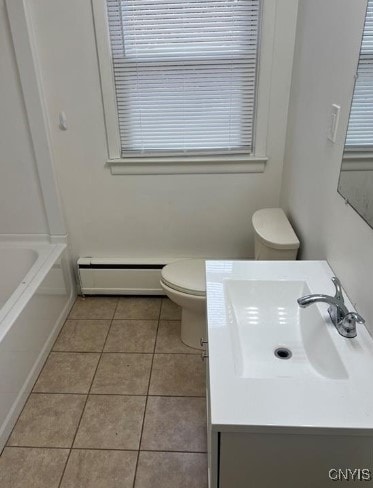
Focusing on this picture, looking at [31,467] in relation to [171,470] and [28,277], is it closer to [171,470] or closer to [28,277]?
[171,470]

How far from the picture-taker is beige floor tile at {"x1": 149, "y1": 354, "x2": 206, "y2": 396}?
1841 mm

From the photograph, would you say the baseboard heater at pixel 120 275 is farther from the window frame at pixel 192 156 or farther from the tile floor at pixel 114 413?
the window frame at pixel 192 156

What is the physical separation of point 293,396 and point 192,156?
5.36 ft

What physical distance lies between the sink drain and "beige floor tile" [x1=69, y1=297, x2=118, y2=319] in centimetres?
145

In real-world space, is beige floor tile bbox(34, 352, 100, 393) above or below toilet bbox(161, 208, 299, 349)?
below

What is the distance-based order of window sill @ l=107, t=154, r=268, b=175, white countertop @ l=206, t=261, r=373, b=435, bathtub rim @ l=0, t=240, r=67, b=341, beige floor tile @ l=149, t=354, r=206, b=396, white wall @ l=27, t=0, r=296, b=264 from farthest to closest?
1. window sill @ l=107, t=154, r=268, b=175
2. white wall @ l=27, t=0, r=296, b=264
3. beige floor tile @ l=149, t=354, r=206, b=396
4. bathtub rim @ l=0, t=240, r=67, b=341
5. white countertop @ l=206, t=261, r=373, b=435

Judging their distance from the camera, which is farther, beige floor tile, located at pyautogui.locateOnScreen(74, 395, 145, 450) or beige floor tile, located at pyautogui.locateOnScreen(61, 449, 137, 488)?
beige floor tile, located at pyautogui.locateOnScreen(74, 395, 145, 450)

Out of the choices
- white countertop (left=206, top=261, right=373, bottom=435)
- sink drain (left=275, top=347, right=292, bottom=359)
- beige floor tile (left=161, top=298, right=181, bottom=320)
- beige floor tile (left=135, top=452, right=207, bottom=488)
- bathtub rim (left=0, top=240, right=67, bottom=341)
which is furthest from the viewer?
beige floor tile (left=161, top=298, right=181, bottom=320)

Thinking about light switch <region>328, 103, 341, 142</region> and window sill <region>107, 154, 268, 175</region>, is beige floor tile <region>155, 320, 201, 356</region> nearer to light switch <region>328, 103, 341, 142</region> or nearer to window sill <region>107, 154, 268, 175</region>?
window sill <region>107, 154, 268, 175</region>

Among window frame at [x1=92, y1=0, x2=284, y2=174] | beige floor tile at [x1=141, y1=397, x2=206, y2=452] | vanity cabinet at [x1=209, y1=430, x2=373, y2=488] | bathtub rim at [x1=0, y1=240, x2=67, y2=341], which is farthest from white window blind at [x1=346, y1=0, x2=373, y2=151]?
bathtub rim at [x1=0, y1=240, x2=67, y2=341]

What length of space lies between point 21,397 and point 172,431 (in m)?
0.74

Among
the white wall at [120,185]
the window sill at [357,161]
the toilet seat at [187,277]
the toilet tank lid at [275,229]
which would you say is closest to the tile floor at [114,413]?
the toilet seat at [187,277]

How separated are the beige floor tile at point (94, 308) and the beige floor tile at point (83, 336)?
51mm

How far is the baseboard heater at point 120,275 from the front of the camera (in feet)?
8.04
